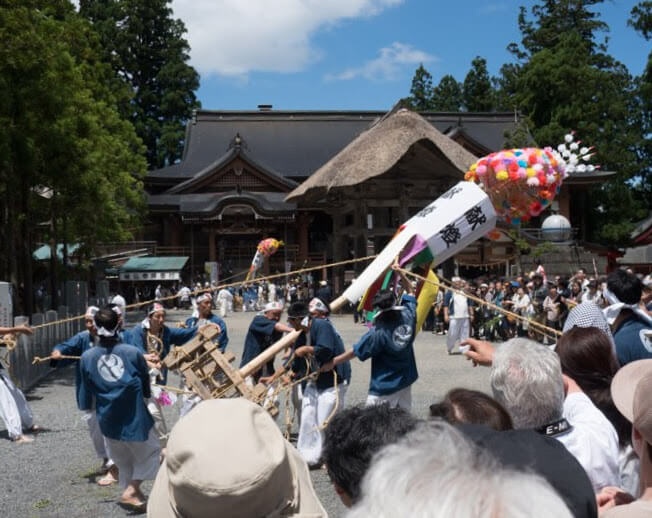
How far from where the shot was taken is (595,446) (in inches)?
96.8

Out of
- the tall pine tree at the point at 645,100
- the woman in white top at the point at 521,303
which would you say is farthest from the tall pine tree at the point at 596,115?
the woman in white top at the point at 521,303

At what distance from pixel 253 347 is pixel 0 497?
7.43 feet

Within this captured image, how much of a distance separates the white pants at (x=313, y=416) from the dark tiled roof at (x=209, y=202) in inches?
906

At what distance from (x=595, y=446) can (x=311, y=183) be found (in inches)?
708

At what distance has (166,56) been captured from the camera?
132ft

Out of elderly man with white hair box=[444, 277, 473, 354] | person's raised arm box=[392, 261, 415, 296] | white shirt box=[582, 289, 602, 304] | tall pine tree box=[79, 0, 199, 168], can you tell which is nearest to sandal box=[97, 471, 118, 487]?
person's raised arm box=[392, 261, 415, 296]

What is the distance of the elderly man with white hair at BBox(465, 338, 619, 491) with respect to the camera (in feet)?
7.77

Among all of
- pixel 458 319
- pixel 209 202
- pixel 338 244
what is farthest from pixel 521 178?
pixel 209 202

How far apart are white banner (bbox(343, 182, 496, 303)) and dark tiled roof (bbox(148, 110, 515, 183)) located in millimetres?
27254

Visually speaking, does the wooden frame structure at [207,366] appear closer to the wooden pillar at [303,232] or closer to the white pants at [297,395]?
the white pants at [297,395]

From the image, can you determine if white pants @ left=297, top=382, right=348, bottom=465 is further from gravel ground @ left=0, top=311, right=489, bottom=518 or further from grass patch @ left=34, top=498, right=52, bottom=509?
grass patch @ left=34, top=498, right=52, bottom=509

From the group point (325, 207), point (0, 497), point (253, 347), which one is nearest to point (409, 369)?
point (253, 347)

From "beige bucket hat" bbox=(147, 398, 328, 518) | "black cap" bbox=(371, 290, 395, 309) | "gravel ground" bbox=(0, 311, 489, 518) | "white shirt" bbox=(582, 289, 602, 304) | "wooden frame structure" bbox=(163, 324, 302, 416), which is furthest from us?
"white shirt" bbox=(582, 289, 602, 304)

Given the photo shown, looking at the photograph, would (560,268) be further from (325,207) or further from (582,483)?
(582,483)
